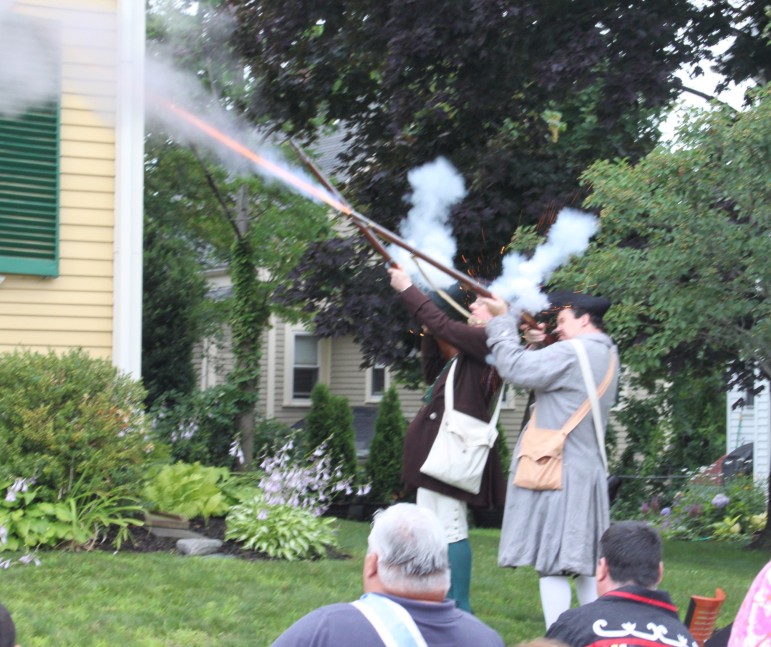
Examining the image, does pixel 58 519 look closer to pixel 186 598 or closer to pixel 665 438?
pixel 186 598

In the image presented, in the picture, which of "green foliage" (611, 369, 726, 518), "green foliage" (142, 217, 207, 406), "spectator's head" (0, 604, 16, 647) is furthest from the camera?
"green foliage" (611, 369, 726, 518)

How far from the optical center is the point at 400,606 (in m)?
2.86

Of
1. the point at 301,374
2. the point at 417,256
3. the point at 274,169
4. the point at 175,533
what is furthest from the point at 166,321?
the point at 417,256

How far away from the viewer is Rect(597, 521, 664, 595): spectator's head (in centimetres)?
356

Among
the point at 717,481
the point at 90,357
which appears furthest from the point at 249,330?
the point at 90,357

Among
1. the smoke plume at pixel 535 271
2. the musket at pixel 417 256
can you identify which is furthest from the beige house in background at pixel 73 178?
the smoke plume at pixel 535 271

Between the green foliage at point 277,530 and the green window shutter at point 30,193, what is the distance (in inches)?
92.2

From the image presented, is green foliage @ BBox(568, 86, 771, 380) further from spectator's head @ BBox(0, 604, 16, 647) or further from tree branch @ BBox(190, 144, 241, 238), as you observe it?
tree branch @ BBox(190, 144, 241, 238)

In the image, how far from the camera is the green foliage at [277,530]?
25.1ft

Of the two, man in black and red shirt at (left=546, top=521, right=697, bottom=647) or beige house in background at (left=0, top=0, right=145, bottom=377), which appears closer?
man in black and red shirt at (left=546, top=521, right=697, bottom=647)

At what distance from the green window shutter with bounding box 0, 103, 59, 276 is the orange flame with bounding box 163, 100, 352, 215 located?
116 centimetres

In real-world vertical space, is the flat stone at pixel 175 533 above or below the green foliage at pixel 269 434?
below

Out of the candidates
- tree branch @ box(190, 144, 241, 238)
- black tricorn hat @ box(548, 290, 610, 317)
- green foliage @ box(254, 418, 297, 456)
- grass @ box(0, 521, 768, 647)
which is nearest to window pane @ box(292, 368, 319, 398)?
green foliage @ box(254, 418, 297, 456)

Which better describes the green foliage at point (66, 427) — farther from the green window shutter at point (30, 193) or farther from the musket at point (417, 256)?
the musket at point (417, 256)
